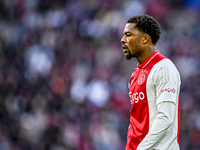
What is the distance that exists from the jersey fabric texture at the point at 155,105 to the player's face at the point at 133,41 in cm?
11

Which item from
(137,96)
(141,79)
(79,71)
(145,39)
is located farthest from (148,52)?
(79,71)

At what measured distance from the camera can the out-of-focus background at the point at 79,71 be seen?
18.2 feet

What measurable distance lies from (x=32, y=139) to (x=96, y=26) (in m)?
2.78

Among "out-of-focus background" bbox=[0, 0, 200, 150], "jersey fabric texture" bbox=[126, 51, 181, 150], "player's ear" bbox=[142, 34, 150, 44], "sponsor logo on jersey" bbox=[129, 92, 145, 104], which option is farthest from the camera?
"out-of-focus background" bbox=[0, 0, 200, 150]

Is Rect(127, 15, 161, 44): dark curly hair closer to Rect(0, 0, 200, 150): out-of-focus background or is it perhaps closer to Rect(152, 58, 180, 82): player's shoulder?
Rect(152, 58, 180, 82): player's shoulder

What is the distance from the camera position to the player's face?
6.93 feet

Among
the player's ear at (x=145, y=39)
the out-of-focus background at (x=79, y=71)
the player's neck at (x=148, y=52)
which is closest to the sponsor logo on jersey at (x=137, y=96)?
the player's neck at (x=148, y=52)

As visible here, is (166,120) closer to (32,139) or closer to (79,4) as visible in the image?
(32,139)

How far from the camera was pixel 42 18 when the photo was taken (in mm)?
7562

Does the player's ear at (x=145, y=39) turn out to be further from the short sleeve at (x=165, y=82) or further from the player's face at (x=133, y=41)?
the short sleeve at (x=165, y=82)

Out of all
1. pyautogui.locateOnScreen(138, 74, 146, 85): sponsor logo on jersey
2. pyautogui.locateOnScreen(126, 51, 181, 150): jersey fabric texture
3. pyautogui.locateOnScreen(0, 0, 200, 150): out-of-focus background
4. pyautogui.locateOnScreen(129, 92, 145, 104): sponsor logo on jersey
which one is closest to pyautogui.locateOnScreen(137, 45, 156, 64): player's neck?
pyautogui.locateOnScreen(126, 51, 181, 150): jersey fabric texture

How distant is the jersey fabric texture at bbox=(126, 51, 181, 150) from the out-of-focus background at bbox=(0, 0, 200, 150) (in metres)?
3.35

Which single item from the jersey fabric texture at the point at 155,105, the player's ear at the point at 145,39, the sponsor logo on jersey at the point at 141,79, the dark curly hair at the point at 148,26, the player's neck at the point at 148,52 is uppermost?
the dark curly hair at the point at 148,26

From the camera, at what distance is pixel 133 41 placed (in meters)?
2.12
